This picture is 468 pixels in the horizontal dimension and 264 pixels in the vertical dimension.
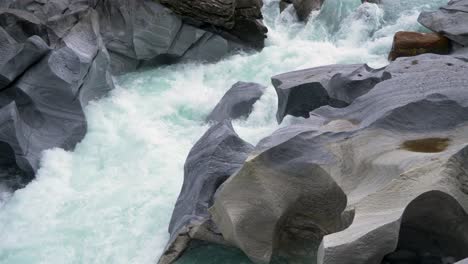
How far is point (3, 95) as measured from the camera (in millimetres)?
9008

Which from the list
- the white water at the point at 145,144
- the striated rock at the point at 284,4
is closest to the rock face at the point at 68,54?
the white water at the point at 145,144

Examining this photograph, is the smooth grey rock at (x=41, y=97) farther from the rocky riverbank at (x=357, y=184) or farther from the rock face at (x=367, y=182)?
the rock face at (x=367, y=182)

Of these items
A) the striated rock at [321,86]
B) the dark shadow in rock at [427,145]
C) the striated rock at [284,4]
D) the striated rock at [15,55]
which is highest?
the dark shadow in rock at [427,145]

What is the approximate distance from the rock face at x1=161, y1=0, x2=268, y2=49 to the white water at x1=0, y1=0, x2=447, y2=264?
1.50 ft

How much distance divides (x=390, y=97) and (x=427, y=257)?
1808mm

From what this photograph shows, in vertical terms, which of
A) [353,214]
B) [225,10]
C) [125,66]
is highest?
[353,214]

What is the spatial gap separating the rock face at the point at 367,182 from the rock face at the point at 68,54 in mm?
4180

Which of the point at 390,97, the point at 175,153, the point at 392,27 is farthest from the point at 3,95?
the point at 392,27

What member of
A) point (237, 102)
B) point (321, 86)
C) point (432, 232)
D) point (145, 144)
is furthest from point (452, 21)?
point (432, 232)

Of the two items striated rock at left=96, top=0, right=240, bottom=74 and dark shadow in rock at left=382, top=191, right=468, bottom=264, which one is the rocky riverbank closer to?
dark shadow in rock at left=382, top=191, right=468, bottom=264

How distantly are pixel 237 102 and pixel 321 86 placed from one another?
1.81m

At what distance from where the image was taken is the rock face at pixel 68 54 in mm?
8539

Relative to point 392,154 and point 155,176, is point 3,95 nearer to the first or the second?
point 155,176

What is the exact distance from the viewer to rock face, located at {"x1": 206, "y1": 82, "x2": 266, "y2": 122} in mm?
9273
